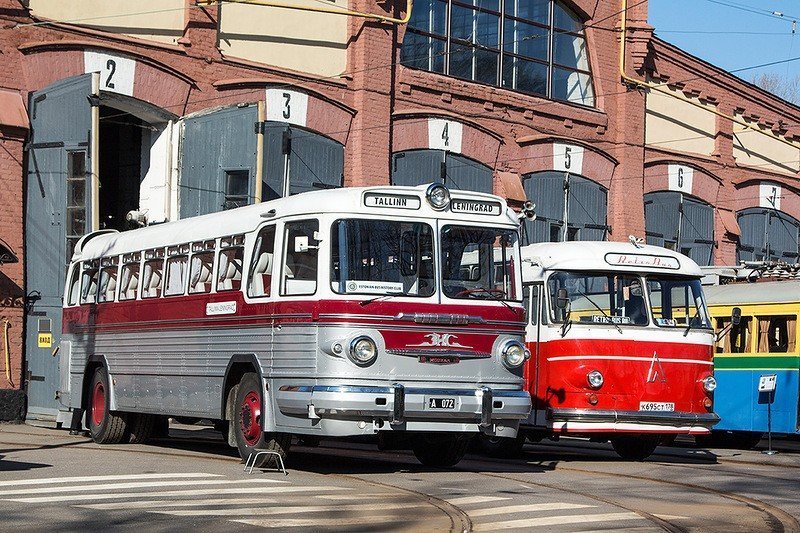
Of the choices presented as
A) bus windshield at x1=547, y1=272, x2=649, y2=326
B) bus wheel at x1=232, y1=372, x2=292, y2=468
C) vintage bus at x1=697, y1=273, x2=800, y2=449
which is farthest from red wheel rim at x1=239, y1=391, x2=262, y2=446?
vintage bus at x1=697, y1=273, x2=800, y2=449

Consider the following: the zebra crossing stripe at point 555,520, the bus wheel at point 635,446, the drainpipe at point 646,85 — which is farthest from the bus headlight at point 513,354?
the drainpipe at point 646,85

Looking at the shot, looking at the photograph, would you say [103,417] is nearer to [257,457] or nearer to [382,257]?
[257,457]

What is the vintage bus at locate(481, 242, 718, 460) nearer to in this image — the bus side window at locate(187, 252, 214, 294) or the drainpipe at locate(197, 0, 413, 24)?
the bus side window at locate(187, 252, 214, 294)

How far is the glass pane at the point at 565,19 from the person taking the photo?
34281 mm

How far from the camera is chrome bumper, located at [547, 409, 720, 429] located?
1811cm

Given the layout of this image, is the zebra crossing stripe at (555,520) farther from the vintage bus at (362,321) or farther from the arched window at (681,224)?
the arched window at (681,224)

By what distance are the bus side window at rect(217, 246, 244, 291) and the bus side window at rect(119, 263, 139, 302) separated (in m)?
2.99

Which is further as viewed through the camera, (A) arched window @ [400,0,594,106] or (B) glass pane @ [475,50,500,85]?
(B) glass pane @ [475,50,500,85]

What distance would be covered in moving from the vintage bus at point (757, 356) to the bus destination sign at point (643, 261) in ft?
9.68

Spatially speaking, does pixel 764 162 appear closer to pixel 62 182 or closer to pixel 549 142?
pixel 549 142

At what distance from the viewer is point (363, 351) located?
A: 14.6 meters

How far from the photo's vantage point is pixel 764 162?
128ft

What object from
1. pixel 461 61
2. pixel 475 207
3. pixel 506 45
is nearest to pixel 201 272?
pixel 475 207

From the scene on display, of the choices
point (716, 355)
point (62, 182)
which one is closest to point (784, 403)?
point (716, 355)
